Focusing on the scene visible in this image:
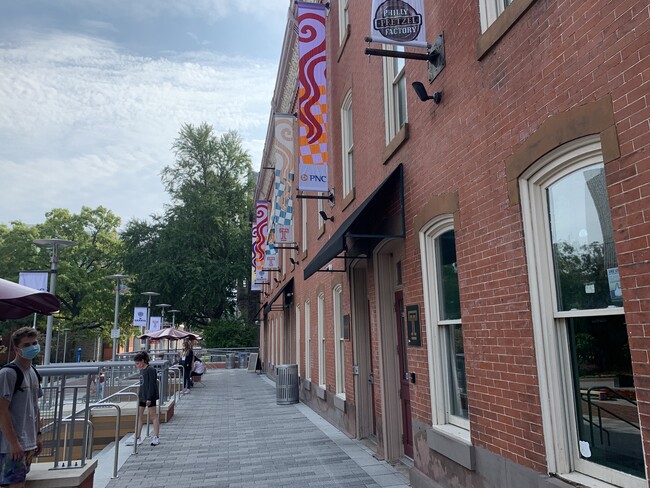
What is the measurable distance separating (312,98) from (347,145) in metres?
1.26

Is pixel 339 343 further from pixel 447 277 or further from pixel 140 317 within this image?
pixel 140 317

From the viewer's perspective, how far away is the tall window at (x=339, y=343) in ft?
34.7

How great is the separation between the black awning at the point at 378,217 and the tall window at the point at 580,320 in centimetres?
270

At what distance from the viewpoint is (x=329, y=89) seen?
11.7 m

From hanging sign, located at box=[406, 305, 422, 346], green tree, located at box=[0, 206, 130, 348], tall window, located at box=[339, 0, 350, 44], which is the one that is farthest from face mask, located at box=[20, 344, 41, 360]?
green tree, located at box=[0, 206, 130, 348]

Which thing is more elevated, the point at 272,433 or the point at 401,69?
the point at 401,69

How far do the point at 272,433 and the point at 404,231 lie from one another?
19.6 ft

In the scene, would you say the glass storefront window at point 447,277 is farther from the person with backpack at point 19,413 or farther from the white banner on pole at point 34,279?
the white banner on pole at point 34,279

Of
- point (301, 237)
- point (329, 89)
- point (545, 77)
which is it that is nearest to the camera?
point (545, 77)

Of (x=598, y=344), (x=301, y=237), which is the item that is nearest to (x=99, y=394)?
(x=301, y=237)

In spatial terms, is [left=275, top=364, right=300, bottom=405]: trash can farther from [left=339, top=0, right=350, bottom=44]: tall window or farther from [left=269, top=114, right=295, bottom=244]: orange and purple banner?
[left=339, top=0, right=350, bottom=44]: tall window

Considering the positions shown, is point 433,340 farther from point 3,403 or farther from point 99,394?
point 99,394

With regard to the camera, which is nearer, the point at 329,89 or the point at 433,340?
the point at 433,340

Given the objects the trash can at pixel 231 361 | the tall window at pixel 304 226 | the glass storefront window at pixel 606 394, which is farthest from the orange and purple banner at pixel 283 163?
the trash can at pixel 231 361
